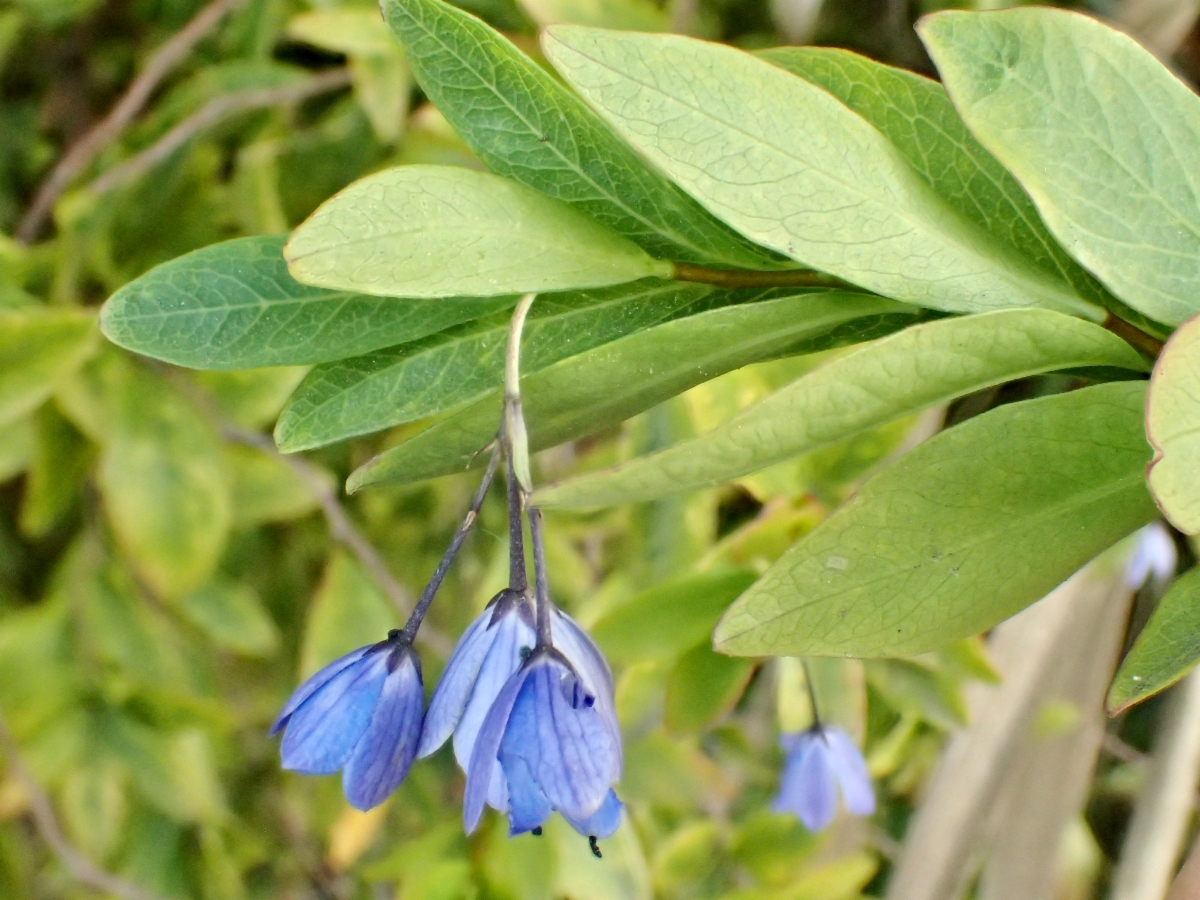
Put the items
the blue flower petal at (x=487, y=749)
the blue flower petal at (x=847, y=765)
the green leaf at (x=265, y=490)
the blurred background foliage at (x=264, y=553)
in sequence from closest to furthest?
the blue flower petal at (x=487, y=749)
the blue flower petal at (x=847, y=765)
the blurred background foliage at (x=264, y=553)
the green leaf at (x=265, y=490)

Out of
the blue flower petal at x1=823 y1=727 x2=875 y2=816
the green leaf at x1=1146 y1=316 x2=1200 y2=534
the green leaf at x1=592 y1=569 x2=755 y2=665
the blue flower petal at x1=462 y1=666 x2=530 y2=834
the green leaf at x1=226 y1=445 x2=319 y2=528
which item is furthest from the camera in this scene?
the green leaf at x1=226 y1=445 x2=319 y2=528

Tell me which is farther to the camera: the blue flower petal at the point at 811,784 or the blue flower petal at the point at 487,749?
the blue flower petal at the point at 811,784

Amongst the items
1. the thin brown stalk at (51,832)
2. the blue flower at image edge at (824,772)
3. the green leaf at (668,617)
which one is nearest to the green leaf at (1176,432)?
the green leaf at (668,617)

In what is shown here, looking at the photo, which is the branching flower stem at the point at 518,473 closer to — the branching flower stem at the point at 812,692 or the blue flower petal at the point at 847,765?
the branching flower stem at the point at 812,692

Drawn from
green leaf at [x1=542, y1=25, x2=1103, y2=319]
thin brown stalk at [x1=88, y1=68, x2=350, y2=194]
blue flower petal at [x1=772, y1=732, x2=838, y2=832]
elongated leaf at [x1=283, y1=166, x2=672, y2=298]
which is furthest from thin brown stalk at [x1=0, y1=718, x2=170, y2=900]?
green leaf at [x1=542, y1=25, x2=1103, y2=319]

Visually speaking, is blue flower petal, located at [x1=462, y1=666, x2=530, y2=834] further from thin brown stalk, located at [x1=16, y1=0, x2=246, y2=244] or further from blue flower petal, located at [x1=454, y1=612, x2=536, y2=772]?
thin brown stalk, located at [x1=16, y1=0, x2=246, y2=244]

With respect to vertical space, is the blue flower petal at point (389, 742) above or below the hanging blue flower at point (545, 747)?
below

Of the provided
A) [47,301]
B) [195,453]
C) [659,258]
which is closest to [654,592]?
[659,258]

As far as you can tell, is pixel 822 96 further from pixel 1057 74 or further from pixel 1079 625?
pixel 1079 625
